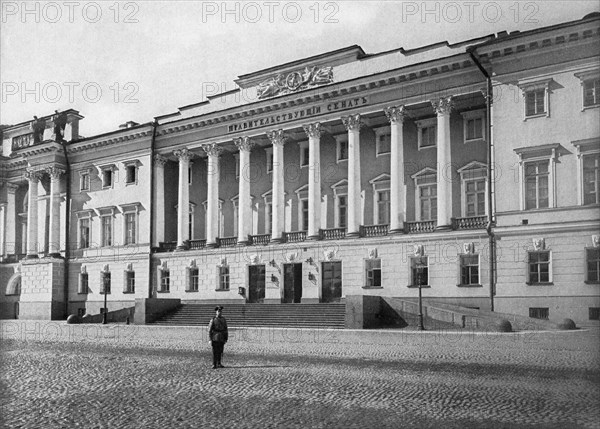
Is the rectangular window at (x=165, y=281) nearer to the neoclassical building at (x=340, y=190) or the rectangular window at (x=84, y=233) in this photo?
the neoclassical building at (x=340, y=190)

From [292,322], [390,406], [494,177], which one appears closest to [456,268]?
[494,177]

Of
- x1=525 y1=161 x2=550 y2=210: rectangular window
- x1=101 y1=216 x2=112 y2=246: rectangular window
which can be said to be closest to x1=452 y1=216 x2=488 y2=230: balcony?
x1=525 y1=161 x2=550 y2=210: rectangular window

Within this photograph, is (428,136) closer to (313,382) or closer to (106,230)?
(313,382)

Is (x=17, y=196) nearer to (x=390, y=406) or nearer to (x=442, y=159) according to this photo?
(x=442, y=159)

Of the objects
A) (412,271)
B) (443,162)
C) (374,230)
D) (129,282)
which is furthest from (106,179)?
(443,162)

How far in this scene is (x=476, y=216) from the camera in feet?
109

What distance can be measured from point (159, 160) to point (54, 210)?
34.2ft

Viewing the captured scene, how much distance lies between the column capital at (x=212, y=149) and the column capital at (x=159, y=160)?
12.9 feet

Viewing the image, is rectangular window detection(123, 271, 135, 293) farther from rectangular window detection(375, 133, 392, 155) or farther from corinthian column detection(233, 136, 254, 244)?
rectangular window detection(375, 133, 392, 155)

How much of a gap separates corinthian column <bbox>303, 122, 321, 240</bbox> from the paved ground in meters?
12.5

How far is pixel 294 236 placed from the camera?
39.8 m

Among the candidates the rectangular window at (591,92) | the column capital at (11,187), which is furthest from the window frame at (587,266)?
the column capital at (11,187)

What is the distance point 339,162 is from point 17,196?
29.6 m

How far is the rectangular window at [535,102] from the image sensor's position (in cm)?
3022
